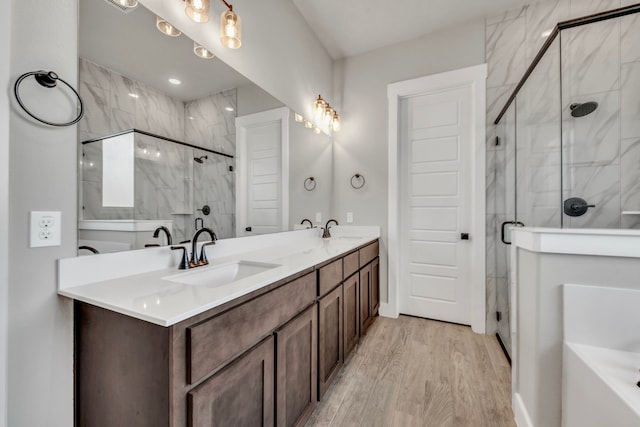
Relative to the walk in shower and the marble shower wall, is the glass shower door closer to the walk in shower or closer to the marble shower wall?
the walk in shower

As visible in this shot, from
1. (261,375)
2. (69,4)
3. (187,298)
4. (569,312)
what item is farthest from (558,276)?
(69,4)

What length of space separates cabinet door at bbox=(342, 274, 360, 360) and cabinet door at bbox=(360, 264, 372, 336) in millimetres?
95

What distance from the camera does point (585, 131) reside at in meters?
1.71

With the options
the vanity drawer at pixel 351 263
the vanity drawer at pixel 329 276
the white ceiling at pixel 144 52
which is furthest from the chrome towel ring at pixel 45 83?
the vanity drawer at pixel 351 263

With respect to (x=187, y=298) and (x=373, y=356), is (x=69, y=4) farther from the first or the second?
(x=373, y=356)

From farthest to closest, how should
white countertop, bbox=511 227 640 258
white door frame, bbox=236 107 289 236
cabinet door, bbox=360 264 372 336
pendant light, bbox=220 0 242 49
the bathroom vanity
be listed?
cabinet door, bbox=360 264 372 336
white door frame, bbox=236 107 289 236
pendant light, bbox=220 0 242 49
white countertop, bbox=511 227 640 258
the bathroom vanity

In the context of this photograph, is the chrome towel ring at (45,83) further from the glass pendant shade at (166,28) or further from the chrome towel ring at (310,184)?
the chrome towel ring at (310,184)

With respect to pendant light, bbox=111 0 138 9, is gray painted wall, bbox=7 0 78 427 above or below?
below

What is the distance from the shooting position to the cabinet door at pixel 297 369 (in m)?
1.11

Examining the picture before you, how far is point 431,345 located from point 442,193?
144 cm

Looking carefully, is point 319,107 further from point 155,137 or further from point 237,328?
point 237,328

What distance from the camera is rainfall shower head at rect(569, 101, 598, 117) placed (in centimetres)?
165

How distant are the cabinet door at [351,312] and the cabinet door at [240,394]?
34.6 inches

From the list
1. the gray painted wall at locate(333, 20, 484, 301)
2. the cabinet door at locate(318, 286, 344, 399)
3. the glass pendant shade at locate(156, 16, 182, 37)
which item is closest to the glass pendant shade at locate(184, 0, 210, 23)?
the glass pendant shade at locate(156, 16, 182, 37)
